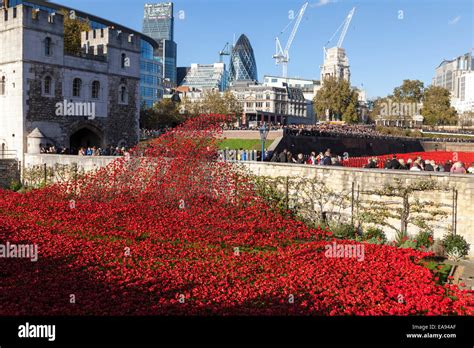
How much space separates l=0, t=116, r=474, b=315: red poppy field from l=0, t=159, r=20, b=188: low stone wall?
6.32m

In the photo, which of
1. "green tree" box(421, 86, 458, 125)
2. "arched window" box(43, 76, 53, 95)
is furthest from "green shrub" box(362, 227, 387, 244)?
"green tree" box(421, 86, 458, 125)

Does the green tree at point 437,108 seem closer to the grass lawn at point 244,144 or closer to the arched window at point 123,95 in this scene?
the grass lawn at point 244,144

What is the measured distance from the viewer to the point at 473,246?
17531 millimetres

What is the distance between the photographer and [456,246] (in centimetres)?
1727

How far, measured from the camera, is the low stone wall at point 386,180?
17.8 metres

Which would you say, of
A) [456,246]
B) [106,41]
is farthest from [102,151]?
[456,246]

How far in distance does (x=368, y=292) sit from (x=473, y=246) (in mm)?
7114

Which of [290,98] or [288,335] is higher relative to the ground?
[290,98]

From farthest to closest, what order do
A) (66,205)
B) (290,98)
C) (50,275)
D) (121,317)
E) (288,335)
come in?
(290,98) < (66,205) < (50,275) < (121,317) < (288,335)

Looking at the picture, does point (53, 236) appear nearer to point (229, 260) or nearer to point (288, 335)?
point (229, 260)

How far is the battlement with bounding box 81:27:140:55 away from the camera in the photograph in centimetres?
3794

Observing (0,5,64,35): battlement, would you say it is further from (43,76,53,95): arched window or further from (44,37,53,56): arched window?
(43,76,53,95): arched window

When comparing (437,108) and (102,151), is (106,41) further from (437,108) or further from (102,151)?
(437,108)

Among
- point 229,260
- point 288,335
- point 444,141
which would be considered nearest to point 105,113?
point 229,260
